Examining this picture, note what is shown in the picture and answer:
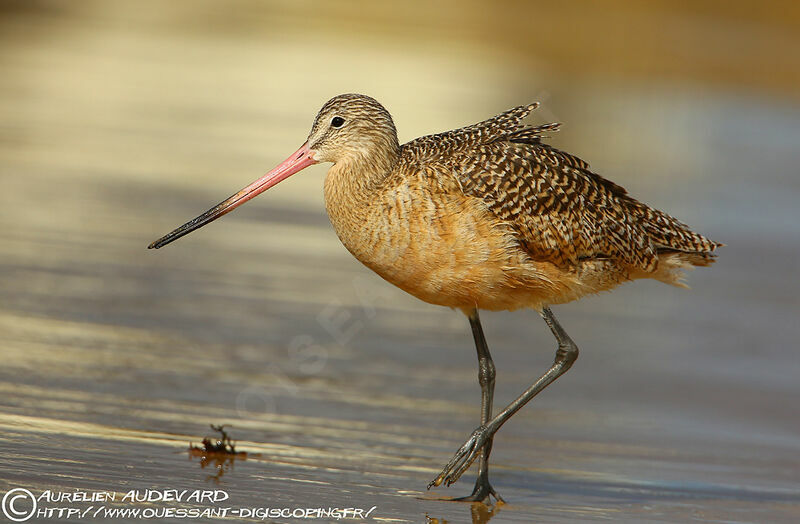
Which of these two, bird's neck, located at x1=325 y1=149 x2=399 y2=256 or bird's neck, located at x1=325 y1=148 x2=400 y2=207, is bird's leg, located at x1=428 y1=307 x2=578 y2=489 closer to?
bird's neck, located at x1=325 y1=149 x2=399 y2=256

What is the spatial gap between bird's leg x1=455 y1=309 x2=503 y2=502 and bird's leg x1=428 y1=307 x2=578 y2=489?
8 cm

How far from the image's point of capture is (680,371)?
8.76 metres

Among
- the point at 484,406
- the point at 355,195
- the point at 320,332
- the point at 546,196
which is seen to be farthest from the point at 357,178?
the point at 320,332

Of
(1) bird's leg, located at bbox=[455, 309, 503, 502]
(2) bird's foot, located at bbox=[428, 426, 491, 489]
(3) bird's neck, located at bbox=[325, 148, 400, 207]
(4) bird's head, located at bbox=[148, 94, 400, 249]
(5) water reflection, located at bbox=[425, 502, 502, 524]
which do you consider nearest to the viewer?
(5) water reflection, located at bbox=[425, 502, 502, 524]

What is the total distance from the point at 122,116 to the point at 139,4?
13595 millimetres

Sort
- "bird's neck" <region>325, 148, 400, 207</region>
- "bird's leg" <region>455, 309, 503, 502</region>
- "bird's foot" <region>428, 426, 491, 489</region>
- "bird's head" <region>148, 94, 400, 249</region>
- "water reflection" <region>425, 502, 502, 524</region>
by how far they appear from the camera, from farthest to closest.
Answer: "bird's head" <region>148, 94, 400, 249</region>, "bird's neck" <region>325, 148, 400, 207</region>, "bird's leg" <region>455, 309, 503, 502</region>, "bird's foot" <region>428, 426, 491, 489</region>, "water reflection" <region>425, 502, 502, 524</region>

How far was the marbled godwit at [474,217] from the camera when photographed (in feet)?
20.2

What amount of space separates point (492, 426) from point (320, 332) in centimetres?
257

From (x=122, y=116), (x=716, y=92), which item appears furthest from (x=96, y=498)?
(x=716, y=92)

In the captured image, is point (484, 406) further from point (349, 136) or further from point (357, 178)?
point (349, 136)

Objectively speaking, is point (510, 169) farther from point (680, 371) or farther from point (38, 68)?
point (38, 68)

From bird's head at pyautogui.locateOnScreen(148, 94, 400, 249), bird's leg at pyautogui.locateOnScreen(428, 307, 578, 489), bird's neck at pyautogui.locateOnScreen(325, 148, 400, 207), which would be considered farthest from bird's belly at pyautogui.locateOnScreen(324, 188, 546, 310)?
bird's leg at pyautogui.locateOnScreen(428, 307, 578, 489)

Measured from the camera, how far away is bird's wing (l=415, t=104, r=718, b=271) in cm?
636

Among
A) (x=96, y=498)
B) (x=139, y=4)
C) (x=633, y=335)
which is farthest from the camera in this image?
(x=139, y=4)
